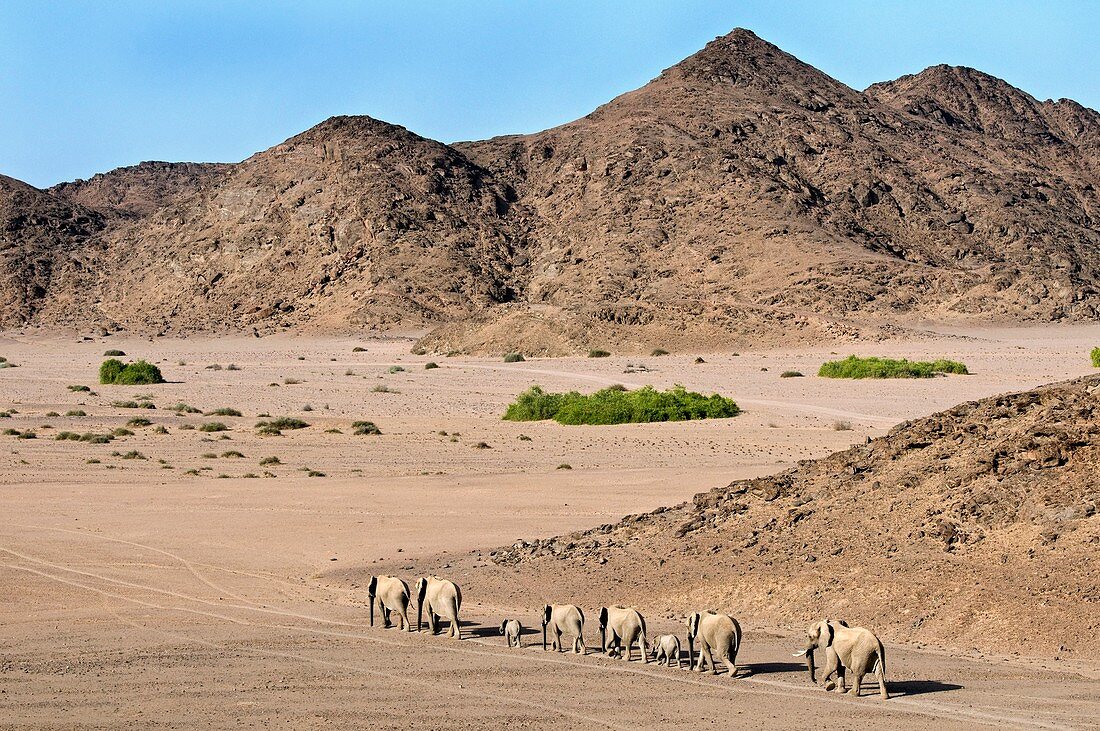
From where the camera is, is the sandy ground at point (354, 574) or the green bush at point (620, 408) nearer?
the sandy ground at point (354, 574)

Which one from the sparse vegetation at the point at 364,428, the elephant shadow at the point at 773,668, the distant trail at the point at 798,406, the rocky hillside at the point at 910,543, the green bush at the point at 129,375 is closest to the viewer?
the elephant shadow at the point at 773,668

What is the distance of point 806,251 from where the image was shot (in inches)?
4254

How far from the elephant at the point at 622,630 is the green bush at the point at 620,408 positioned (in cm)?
2724

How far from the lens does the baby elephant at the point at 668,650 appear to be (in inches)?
415

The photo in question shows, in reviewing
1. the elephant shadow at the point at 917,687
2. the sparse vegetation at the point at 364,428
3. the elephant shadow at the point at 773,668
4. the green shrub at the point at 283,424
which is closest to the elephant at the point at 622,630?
the elephant shadow at the point at 773,668

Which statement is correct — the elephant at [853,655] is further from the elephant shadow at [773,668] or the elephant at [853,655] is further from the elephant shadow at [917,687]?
the elephant shadow at [773,668]

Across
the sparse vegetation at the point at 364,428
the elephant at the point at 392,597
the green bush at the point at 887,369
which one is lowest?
the elephant at the point at 392,597

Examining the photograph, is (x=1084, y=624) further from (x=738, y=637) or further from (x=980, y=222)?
(x=980, y=222)

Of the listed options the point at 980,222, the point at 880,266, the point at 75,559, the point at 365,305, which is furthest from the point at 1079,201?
the point at 75,559

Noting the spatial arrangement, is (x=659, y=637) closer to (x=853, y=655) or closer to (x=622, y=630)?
(x=622, y=630)

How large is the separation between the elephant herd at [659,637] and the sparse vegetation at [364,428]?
23.1 m

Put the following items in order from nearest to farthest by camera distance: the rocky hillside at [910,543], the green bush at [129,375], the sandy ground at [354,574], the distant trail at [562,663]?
the distant trail at [562,663] < the sandy ground at [354,574] < the rocky hillside at [910,543] < the green bush at [129,375]

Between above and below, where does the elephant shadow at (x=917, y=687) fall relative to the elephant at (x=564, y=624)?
below

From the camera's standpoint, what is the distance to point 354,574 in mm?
15492
